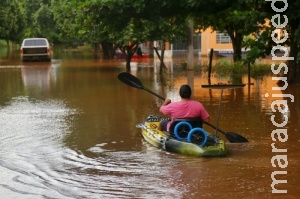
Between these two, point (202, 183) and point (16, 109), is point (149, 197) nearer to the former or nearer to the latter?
point (202, 183)

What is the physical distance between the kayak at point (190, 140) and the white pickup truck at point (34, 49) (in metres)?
30.1

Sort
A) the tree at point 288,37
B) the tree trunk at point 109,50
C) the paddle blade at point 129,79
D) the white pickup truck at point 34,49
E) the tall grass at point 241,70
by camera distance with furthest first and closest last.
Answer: the tree trunk at point 109,50 < the white pickup truck at point 34,49 < the tall grass at point 241,70 < the tree at point 288,37 < the paddle blade at point 129,79

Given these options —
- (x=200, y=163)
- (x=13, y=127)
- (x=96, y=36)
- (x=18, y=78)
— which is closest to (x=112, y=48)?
(x=96, y=36)

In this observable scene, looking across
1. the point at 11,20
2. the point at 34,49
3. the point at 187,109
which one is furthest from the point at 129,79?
the point at 11,20

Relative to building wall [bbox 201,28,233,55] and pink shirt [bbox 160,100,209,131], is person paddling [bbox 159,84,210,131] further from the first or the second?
building wall [bbox 201,28,233,55]

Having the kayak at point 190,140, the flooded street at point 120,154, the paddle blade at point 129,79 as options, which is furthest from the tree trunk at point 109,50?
the kayak at point 190,140

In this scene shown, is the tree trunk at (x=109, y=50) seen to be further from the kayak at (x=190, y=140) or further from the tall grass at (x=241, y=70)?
the kayak at (x=190, y=140)

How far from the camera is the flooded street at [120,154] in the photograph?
7.49 metres

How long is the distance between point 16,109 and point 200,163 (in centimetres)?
766

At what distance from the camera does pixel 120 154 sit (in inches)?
380

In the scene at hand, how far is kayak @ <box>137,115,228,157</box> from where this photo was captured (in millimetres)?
9094

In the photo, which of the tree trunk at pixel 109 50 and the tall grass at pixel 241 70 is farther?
the tree trunk at pixel 109 50

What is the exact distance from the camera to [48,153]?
9.78 meters

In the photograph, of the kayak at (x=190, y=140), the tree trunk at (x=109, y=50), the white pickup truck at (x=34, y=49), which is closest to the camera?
the kayak at (x=190, y=140)
